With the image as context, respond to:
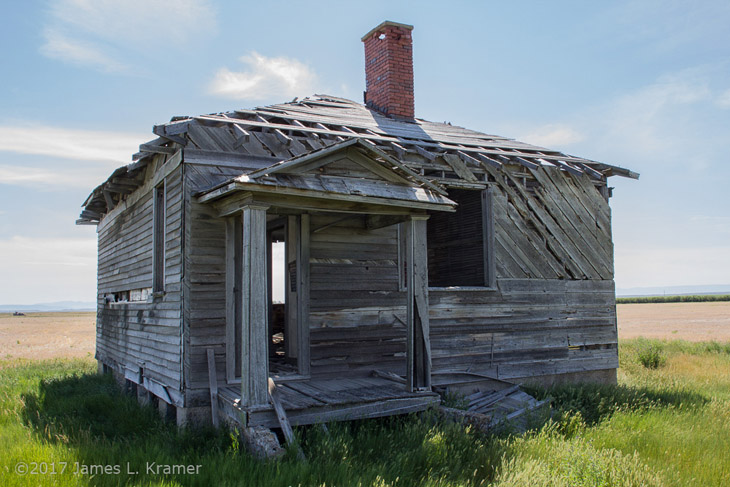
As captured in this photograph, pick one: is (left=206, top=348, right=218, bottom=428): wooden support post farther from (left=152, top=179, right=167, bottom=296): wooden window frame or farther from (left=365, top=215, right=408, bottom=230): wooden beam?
(left=365, top=215, right=408, bottom=230): wooden beam

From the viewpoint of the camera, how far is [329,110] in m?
10.6

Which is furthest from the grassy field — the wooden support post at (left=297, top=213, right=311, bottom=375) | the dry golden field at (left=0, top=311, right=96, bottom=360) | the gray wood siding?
the dry golden field at (left=0, top=311, right=96, bottom=360)

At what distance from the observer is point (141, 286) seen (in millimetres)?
Result: 10148

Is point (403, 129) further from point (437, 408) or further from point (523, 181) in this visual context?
point (437, 408)

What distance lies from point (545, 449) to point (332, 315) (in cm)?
348

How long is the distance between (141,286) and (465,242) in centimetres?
574

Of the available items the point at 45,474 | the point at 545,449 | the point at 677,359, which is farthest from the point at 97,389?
the point at 677,359

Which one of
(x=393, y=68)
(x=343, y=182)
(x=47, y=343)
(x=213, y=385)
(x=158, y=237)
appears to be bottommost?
(x=47, y=343)

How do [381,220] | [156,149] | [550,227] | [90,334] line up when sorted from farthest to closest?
1. [90,334]
2. [550,227]
3. [381,220]
4. [156,149]

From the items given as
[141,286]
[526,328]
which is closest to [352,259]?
[526,328]

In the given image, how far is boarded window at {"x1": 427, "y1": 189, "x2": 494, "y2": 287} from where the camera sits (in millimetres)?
10117

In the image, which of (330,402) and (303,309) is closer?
(330,402)

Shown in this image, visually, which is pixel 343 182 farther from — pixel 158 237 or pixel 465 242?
pixel 465 242

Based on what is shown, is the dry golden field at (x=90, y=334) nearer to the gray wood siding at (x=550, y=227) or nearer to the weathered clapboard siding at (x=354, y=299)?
the weathered clapboard siding at (x=354, y=299)
